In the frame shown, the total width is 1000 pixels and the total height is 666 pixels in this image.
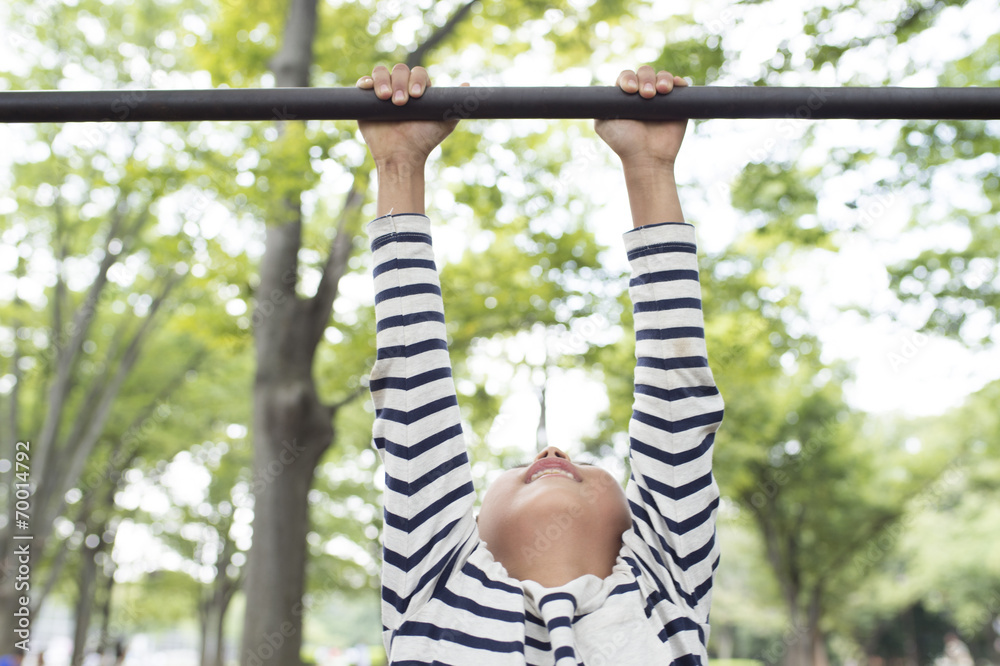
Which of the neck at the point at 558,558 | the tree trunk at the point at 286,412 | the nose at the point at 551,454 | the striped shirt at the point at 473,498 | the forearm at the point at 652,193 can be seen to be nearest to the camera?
the striped shirt at the point at 473,498

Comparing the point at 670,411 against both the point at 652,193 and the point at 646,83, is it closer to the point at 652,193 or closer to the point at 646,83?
A: the point at 652,193

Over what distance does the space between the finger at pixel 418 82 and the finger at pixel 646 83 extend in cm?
49

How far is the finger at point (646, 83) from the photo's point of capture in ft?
5.38

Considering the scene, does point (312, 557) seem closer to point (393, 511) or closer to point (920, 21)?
point (920, 21)

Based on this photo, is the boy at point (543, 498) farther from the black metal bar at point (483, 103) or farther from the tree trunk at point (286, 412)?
the tree trunk at point (286, 412)

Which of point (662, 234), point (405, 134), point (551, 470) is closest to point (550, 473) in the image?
point (551, 470)

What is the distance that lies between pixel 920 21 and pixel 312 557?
63.4 ft

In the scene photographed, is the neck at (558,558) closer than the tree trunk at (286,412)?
Yes

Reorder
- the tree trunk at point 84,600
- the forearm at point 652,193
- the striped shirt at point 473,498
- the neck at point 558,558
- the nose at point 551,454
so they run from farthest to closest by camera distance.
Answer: the tree trunk at point 84,600, the nose at point 551,454, the forearm at point 652,193, the neck at point 558,558, the striped shirt at point 473,498

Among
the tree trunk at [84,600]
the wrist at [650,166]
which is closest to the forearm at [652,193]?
the wrist at [650,166]

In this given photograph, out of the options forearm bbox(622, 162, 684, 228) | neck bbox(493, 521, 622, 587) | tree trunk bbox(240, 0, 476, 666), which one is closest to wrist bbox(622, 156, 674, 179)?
forearm bbox(622, 162, 684, 228)

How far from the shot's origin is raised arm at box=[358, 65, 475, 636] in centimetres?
147

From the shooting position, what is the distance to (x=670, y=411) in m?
1.54

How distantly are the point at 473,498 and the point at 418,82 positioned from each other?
95 cm
